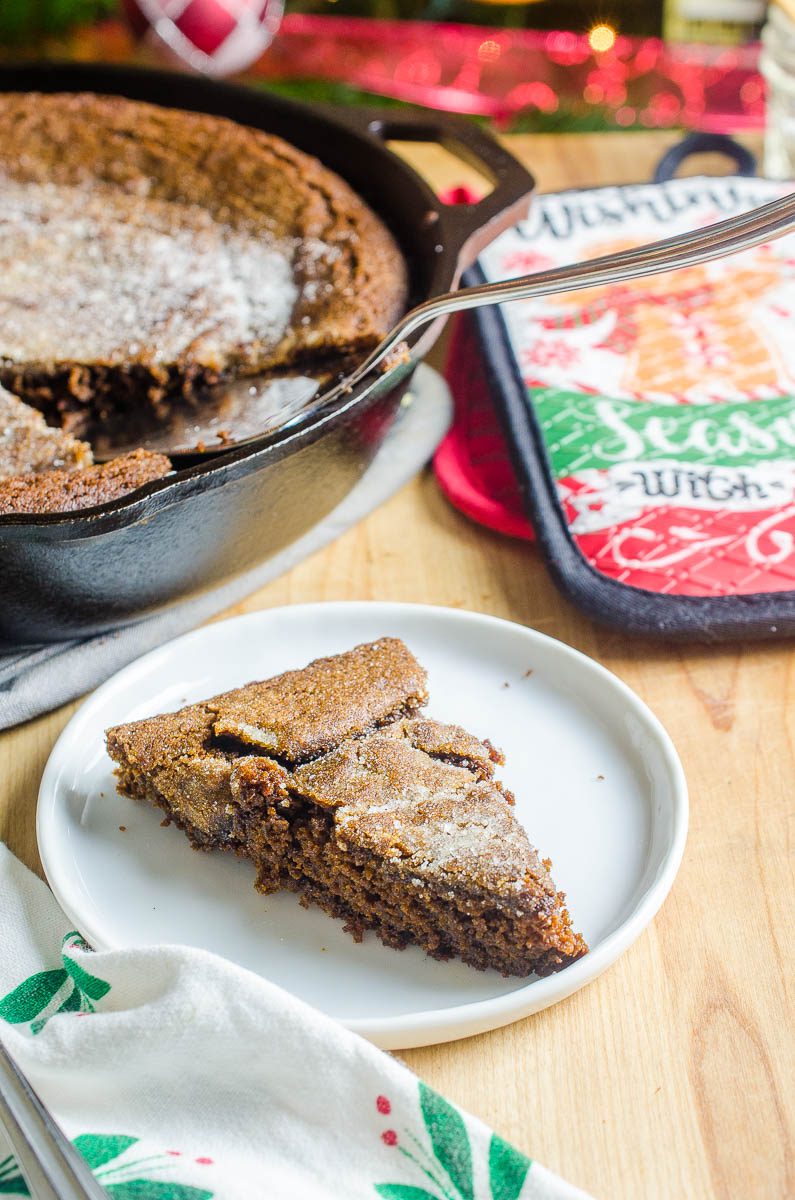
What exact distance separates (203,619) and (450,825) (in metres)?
0.53

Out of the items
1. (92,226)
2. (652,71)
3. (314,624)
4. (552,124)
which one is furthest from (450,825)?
(652,71)

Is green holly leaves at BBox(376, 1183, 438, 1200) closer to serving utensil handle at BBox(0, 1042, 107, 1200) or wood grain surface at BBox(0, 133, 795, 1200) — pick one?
wood grain surface at BBox(0, 133, 795, 1200)

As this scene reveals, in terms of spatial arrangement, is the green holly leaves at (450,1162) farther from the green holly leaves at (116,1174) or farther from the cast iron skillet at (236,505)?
the cast iron skillet at (236,505)

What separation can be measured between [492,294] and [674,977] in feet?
2.47

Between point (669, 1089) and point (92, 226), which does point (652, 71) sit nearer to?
point (92, 226)

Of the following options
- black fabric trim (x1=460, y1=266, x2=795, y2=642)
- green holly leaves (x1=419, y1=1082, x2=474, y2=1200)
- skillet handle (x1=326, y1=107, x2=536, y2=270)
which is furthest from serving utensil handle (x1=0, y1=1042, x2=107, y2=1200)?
skillet handle (x1=326, y1=107, x2=536, y2=270)

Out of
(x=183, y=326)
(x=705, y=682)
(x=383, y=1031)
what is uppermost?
(x=183, y=326)

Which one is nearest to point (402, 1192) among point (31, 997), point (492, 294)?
point (31, 997)

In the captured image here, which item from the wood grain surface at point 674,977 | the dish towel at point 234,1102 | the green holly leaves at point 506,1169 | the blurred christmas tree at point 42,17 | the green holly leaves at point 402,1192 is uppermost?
the blurred christmas tree at point 42,17

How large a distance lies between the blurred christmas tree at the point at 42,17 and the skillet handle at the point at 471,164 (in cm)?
117

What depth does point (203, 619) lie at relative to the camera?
4.66ft

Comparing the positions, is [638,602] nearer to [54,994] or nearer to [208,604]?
[208,604]

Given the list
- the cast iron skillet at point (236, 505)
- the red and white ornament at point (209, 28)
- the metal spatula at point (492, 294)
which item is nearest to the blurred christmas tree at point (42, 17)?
the red and white ornament at point (209, 28)

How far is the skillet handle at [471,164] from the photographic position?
156 centimetres
